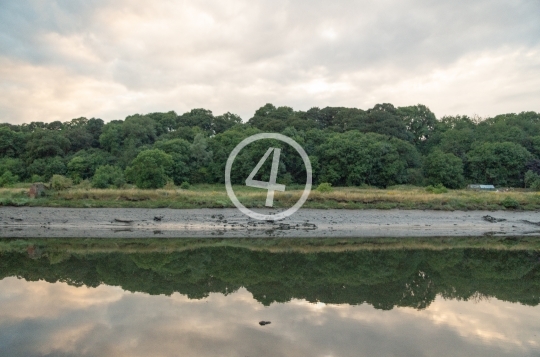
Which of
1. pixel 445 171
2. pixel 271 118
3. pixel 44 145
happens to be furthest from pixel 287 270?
pixel 44 145

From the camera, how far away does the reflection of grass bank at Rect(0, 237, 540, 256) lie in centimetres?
1845

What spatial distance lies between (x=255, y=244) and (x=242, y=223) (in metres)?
5.25

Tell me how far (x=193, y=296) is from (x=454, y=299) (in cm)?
719

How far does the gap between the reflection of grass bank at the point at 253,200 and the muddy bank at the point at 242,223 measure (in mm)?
643

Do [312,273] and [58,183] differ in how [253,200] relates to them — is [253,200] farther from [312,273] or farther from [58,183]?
[312,273]

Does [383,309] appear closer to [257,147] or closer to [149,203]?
[149,203]

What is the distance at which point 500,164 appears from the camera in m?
57.8

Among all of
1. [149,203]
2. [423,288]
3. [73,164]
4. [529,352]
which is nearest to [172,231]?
[149,203]

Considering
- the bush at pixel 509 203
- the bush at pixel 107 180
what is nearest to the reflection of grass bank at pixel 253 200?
the bush at pixel 509 203

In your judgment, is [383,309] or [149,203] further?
[149,203]

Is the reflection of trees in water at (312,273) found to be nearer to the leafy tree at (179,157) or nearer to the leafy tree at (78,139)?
the leafy tree at (179,157)

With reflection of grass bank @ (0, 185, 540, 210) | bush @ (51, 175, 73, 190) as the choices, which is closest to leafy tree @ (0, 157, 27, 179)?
reflection of grass bank @ (0, 185, 540, 210)

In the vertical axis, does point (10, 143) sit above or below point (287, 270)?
above

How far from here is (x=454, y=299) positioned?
1126 centimetres
